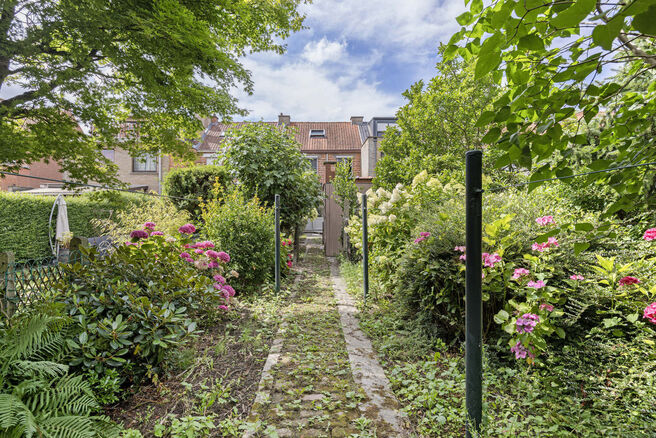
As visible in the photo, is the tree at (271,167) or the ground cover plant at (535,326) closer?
the ground cover plant at (535,326)

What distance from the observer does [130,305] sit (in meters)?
2.41

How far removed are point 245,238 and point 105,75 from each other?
309cm

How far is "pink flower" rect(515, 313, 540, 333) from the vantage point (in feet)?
7.03

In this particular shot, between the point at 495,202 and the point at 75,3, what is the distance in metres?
4.92

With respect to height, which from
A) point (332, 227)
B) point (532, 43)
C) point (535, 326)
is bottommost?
point (535, 326)

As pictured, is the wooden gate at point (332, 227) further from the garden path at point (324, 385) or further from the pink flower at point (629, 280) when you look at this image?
the pink flower at point (629, 280)

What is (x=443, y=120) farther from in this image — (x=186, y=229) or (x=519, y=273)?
(x=186, y=229)

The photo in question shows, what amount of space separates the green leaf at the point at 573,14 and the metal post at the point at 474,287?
79 cm

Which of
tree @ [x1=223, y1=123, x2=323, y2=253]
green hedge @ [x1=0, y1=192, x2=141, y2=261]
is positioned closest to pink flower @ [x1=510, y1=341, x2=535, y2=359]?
tree @ [x1=223, y1=123, x2=323, y2=253]

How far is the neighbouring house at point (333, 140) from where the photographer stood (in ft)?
73.6

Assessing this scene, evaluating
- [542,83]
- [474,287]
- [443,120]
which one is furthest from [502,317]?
[443,120]

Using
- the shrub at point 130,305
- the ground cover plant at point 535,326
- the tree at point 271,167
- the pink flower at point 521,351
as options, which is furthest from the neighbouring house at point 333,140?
the pink flower at point 521,351

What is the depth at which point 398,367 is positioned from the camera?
2615 mm

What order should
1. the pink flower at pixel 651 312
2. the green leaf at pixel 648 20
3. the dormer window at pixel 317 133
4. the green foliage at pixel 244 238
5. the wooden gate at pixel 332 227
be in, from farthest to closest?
the dormer window at pixel 317 133
the wooden gate at pixel 332 227
the green foliage at pixel 244 238
the pink flower at pixel 651 312
the green leaf at pixel 648 20
